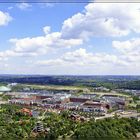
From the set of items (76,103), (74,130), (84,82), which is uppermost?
(84,82)

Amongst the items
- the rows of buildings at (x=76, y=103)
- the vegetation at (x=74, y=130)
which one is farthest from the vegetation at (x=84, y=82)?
the vegetation at (x=74, y=130)

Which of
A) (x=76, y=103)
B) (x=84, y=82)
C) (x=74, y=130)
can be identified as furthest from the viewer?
(x=84, y=82)

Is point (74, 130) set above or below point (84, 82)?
below

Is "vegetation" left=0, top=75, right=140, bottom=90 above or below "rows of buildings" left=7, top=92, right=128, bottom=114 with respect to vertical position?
above

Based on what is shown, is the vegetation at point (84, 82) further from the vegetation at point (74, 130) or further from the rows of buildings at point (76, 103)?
the vegetation at point (74, 130)

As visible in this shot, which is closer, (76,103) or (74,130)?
(74,130)

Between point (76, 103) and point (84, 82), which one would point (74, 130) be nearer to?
point (76, 103)

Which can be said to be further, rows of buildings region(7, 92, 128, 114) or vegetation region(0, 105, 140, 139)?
rows of buildings region(7, 92, 128, 114)

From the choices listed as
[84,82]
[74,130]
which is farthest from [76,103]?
[84,82]

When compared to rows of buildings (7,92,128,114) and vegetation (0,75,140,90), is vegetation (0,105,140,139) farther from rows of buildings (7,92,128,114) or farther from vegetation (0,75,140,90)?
vegetation (0,75,140,90)

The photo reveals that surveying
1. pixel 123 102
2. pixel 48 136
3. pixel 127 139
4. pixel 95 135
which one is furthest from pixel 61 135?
pixel 123 102

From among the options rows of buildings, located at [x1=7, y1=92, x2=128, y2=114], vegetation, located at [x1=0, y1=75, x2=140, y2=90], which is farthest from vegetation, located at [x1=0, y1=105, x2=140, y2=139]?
vegetation, located at [x1=0, y1=75, x2=140, y2=90]

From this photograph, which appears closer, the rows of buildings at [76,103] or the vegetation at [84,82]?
the rows of buildings at [76,103]
